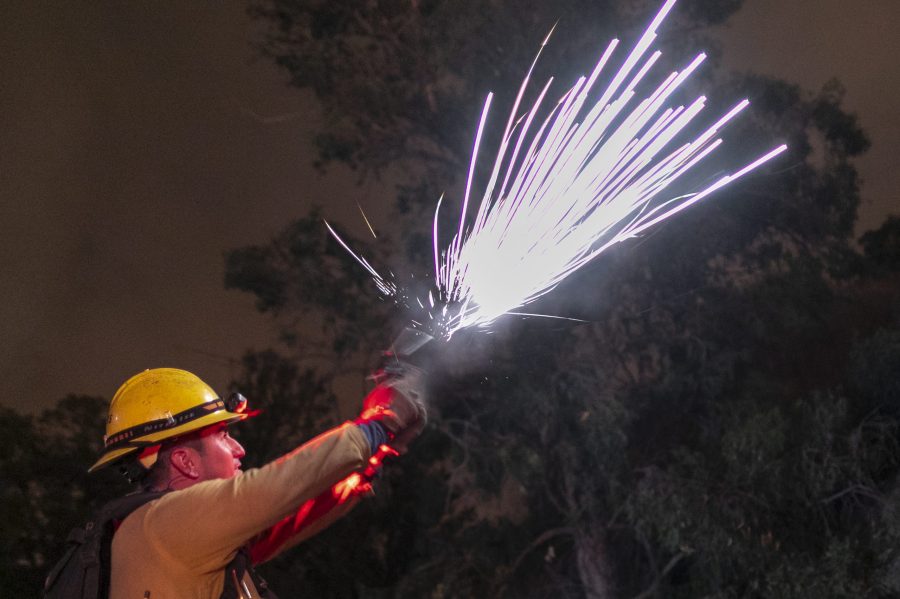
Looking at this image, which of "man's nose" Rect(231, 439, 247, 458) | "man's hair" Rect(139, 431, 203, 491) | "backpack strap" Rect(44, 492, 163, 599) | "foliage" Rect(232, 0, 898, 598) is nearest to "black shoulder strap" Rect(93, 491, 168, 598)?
"backpack strap" Rect(44, 492, 163, 599)

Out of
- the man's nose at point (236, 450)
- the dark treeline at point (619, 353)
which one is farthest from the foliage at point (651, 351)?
the man's nose at point (236, 450)

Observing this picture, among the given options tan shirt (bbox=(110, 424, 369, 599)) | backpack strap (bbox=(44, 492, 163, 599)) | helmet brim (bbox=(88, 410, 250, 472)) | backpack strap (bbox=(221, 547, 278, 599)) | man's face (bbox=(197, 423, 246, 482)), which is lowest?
backpack strap (bbox=(221, 547, 278, 599))

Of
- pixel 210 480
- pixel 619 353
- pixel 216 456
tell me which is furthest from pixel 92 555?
pixel 619 353

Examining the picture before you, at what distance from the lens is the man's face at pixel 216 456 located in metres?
3.25

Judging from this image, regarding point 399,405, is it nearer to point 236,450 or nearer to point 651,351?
point 236,450

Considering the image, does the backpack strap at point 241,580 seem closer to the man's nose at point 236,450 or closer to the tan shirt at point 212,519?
the tan shirt at point 212,519

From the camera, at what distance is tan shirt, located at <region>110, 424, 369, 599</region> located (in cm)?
266

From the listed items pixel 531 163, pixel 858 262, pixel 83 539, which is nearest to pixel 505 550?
pixel 858 262

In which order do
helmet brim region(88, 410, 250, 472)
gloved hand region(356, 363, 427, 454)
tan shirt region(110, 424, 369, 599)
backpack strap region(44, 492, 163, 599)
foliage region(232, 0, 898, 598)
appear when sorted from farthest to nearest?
foliage region(232, 0, 898, 598)
helmet brim region(88, 410, 250, 472)
gloved hand region(356, 363, 427, 454)
backpack strap region(44, 492, 163, 599)
tan shirt region(110, 424, 369, 599)

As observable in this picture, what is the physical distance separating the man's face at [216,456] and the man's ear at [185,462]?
17 millimetres

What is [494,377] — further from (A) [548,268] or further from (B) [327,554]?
(A) [548,268]

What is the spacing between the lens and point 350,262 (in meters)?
16.1

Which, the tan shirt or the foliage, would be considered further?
the foliage

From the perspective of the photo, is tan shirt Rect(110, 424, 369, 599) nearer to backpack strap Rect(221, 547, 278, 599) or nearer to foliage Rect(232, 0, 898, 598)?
backpack strap Rect(221, 547, 278, 599)
